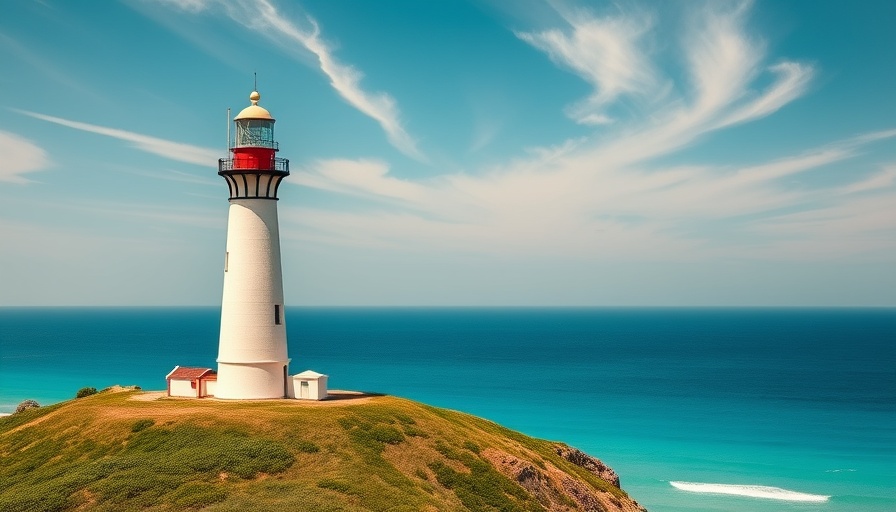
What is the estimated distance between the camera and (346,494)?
91.0 feet

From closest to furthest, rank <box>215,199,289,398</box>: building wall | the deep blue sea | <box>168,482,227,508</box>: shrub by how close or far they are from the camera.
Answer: <box>168,482,227,508</box>: shrub < <box>215,199,289,398</box>: building wall < the deep blue sea

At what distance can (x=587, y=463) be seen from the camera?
44656 mm

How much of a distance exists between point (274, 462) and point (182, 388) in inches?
590

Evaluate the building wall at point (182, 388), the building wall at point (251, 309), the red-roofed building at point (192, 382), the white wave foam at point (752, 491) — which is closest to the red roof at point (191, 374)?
the red-roofed building at point (192, 382)

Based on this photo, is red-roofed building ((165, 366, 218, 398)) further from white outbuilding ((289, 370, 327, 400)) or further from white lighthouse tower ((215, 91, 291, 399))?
white outbuilding ((289, 370, 327, 400))

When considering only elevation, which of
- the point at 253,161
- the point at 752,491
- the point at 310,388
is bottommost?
the point at 752,491

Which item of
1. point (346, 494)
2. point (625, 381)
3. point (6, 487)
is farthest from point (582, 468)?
point (625, 381)

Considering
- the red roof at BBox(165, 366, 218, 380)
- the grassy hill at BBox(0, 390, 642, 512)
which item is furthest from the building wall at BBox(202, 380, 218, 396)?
the grassy hill at BBox(0, 390, 642, 512)

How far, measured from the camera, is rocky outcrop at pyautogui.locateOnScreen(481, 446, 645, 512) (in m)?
33.9

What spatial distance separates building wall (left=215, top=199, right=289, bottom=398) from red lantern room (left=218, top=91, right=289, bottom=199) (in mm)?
640

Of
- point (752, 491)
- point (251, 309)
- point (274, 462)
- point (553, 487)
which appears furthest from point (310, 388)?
point (752, 491)

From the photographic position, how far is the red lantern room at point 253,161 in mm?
41000

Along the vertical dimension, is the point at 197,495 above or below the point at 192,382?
below

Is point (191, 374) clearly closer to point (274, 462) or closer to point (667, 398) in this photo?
point (274, 462)
